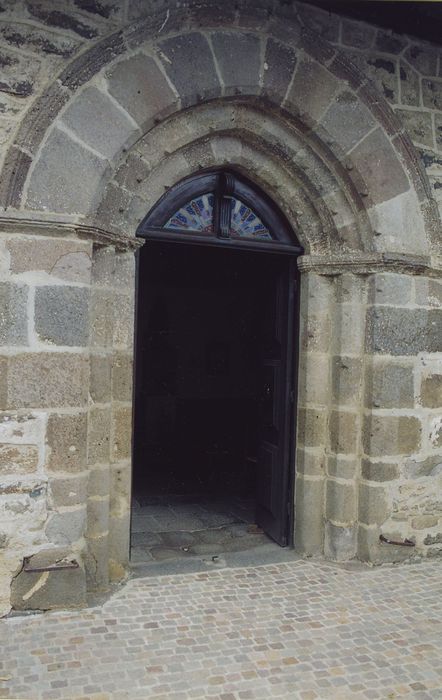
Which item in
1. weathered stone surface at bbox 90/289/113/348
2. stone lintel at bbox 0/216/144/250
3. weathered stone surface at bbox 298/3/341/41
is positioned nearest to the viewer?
stone lintel at bbox 0/216/144/250

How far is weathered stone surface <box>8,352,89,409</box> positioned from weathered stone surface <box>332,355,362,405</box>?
1.75 m

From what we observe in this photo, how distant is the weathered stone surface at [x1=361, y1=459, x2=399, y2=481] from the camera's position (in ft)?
13.3

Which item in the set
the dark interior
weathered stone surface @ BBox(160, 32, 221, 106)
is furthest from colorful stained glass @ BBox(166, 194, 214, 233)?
the dark interior

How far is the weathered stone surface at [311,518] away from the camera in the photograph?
13.8 feet

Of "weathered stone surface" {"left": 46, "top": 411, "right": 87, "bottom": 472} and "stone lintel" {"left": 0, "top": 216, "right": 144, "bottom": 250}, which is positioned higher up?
"stone lintel" {"left": 0, "top": 216, "right": 144, "bottom": 250}

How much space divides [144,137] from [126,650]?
2756 mm

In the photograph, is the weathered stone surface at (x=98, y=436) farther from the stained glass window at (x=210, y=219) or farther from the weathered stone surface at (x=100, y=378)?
the stained glass window at (x=210, y=219)

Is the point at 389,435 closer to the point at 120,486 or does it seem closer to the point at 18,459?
the point at 120,486

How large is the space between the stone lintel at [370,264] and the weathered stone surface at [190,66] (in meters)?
1.28

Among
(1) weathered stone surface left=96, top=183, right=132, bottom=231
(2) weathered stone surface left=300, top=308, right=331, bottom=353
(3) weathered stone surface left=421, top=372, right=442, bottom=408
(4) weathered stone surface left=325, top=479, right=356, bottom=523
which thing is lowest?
(4) weathered stone surface left=325, top=479, right=356, bottom=523

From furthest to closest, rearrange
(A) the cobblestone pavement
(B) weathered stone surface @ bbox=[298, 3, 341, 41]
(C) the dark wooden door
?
1. (C) the dark wooden door
2. (B) weathered stone surface @ bbox=[298, 3, 341, 41]
3. (A) the cobblestone pavement

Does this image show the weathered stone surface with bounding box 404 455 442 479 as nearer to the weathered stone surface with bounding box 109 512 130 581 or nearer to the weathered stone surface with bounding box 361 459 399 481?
the weathered stone surface with bounding box 361 459 399 481

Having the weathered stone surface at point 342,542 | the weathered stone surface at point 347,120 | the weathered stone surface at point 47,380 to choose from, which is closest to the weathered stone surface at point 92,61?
the weathered stone surface at point 347,120

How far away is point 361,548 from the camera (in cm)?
412
